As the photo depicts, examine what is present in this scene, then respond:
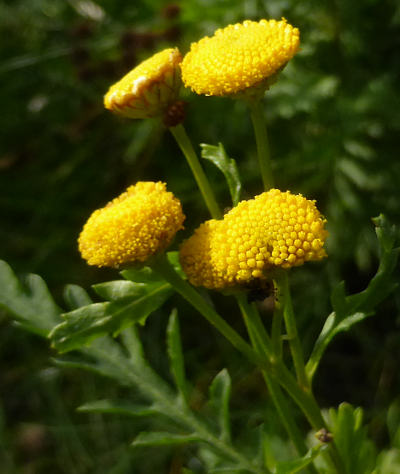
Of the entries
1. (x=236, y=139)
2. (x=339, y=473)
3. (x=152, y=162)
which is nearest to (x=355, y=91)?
(x=236, y=139)

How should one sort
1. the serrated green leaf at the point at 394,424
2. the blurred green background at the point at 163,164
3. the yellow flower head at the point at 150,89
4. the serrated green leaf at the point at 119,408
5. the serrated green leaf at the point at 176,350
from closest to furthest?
the yellow flower head at the point at 150,89 → the serrated green leaf at the point at 119,408 → the serrated green leaf at the point at 176,350 → the serrated green leaf at the point at 394,424 → the blurred green background at the point at 163,164

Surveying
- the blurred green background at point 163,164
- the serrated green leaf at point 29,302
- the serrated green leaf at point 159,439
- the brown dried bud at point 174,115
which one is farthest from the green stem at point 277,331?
the blurred green background at point 163,164

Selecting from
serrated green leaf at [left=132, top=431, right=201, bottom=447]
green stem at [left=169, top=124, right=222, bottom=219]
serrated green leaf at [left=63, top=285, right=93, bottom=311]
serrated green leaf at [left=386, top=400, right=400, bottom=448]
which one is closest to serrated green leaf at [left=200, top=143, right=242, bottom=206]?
green stem at [left=169, top=124, right=222, bottom=219]

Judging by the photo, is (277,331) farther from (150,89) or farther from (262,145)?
(150,89)

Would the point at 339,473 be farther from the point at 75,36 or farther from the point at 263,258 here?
the point at 75,36

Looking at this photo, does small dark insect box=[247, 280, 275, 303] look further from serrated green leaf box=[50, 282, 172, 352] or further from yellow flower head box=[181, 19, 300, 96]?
yellow flower head box=[181, 19, 300, 96]

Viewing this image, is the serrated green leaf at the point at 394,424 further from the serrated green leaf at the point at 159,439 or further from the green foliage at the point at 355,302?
the serrated green leaf at the point at 159,439
